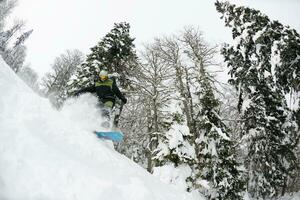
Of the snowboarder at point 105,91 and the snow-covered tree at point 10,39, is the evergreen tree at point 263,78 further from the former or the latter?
the snow-covered tree at point 10,39

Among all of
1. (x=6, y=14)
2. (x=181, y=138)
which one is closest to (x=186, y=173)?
(x=181, y=138)

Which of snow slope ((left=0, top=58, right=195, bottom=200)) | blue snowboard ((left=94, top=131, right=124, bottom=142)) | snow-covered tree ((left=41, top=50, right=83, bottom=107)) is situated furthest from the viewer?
snow-covered tree ((left=41, top=50, right=83, bottom=107))

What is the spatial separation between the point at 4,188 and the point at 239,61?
10.8 meters

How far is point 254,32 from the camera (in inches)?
427

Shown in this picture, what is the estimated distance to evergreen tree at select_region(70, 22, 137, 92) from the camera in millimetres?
17172

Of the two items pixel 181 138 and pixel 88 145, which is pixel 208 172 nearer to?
pixel 181 138

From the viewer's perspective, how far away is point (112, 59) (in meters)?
18.2

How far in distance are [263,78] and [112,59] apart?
33.8 ft

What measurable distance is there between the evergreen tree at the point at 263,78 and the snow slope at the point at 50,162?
674 centimetres

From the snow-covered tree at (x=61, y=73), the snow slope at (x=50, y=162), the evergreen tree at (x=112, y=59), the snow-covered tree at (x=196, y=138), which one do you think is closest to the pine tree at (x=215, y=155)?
the snow-covered tree at (x=196, y=138)

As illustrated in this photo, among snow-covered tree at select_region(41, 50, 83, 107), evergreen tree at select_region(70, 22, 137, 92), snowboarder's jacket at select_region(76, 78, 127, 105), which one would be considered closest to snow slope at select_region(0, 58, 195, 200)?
snowboarder's jacket at select_region(76, 78, 127, 105)

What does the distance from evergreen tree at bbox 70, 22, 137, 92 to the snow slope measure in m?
11.4

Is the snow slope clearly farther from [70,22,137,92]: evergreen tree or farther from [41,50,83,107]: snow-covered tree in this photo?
[41,50,83,107]: snow-covered tree

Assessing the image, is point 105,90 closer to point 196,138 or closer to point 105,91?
point 105,91
